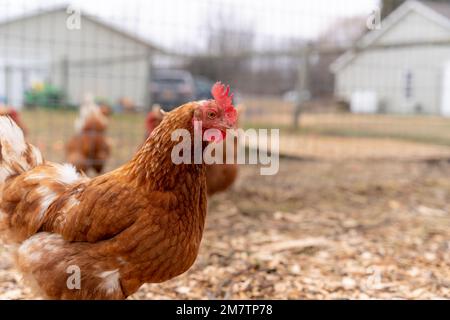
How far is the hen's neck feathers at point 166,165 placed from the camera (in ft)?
6.04

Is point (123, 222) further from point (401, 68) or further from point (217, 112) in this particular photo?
point (401, 68)

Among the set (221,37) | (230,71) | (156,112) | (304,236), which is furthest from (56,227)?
(230,71)

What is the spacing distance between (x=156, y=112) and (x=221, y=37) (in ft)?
6.17

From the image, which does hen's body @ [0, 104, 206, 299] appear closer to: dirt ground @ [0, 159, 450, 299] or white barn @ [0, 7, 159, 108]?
dirt ground @ [0, 159, 450, 299]

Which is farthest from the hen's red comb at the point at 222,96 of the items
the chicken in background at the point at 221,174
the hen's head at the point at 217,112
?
the chicken in background at the point at 221,174

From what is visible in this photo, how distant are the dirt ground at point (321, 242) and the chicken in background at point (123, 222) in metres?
0.72

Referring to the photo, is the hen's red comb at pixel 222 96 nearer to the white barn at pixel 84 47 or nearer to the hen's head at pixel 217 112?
the hen's head at pixel 217 112

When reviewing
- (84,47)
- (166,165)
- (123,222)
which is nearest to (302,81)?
(84,47)

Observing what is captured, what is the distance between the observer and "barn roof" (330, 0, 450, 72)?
7535 mm

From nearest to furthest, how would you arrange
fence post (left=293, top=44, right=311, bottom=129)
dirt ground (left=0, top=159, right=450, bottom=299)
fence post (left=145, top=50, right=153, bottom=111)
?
dirt ground (left=0, top=159, right=450, bottom=299) < fence post (left=145, top=50, right=153, bottom=111) < fence post (left=293, top=44, right=311, bottom=129)

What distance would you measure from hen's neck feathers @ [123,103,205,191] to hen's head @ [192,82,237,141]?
0.04 m

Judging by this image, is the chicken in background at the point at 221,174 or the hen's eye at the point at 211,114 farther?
the chicken in background at the point at 221,174

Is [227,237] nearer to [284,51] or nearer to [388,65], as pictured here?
[284,51]

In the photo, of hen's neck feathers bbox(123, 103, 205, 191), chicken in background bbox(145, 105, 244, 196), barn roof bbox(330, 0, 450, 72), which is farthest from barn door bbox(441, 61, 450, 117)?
hen's neck feathers bbox(123, 103, 205, 191)
